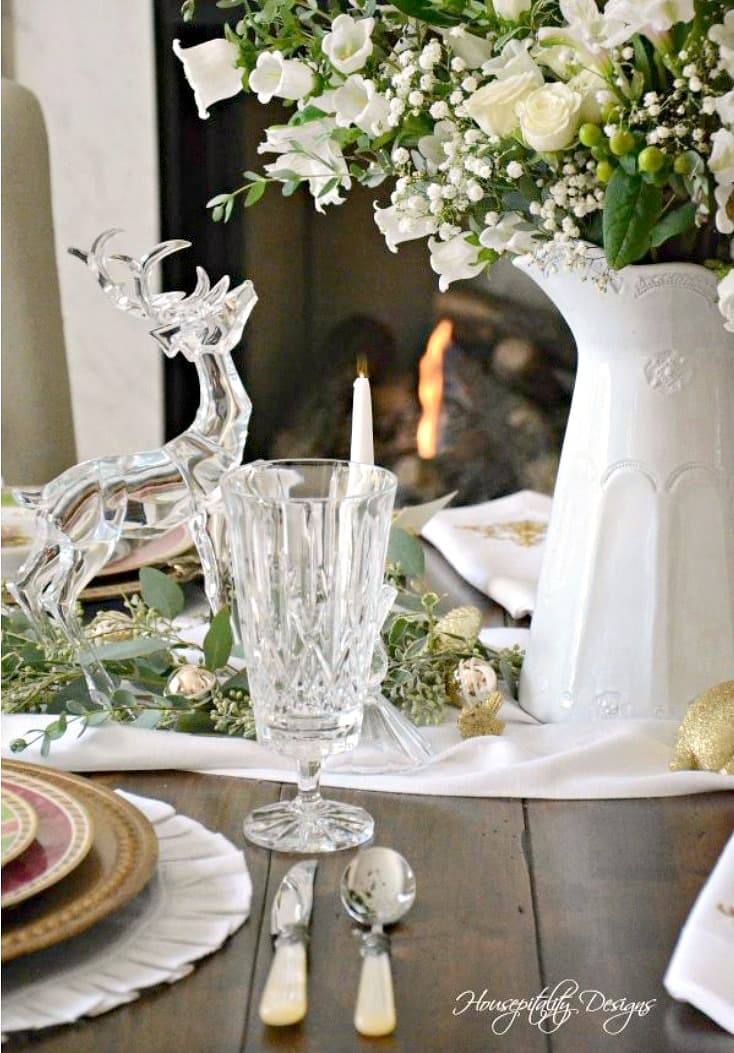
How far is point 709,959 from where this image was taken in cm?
61

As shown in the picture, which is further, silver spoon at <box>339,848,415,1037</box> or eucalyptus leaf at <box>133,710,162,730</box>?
eucalyptus leaf at <box>133,710,162,730</box>

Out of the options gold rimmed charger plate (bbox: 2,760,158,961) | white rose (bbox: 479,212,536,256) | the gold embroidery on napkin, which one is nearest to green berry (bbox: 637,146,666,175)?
white rose (bbox: 479,212,536,256)

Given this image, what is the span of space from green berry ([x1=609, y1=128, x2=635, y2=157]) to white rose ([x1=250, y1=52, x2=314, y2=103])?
0.23m

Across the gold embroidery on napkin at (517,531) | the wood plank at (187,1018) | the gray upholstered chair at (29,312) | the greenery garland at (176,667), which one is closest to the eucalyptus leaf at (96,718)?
the greenery garland at (176,667)

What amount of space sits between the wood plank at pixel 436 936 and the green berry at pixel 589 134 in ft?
1.33

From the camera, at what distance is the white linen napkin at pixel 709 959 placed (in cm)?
59

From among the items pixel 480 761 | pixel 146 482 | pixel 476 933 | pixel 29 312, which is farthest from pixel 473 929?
pixel 29 312

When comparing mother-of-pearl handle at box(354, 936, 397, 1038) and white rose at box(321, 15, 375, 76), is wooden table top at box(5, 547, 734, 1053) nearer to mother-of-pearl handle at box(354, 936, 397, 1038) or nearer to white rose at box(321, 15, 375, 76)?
mother-of-pearl handle at box(354, 936, 397, 1038)

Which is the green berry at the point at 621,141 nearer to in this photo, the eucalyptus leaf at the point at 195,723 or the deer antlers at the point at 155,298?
the deer antlers at the point at 155,298

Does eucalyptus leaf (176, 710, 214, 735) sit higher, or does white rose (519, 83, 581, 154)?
white rose (519, 83, 581, 154)

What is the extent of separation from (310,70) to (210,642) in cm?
40

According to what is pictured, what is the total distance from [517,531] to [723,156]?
2.64 feet

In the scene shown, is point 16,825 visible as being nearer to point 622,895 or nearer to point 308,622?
point 308,622

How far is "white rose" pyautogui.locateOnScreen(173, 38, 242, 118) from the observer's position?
971mm
